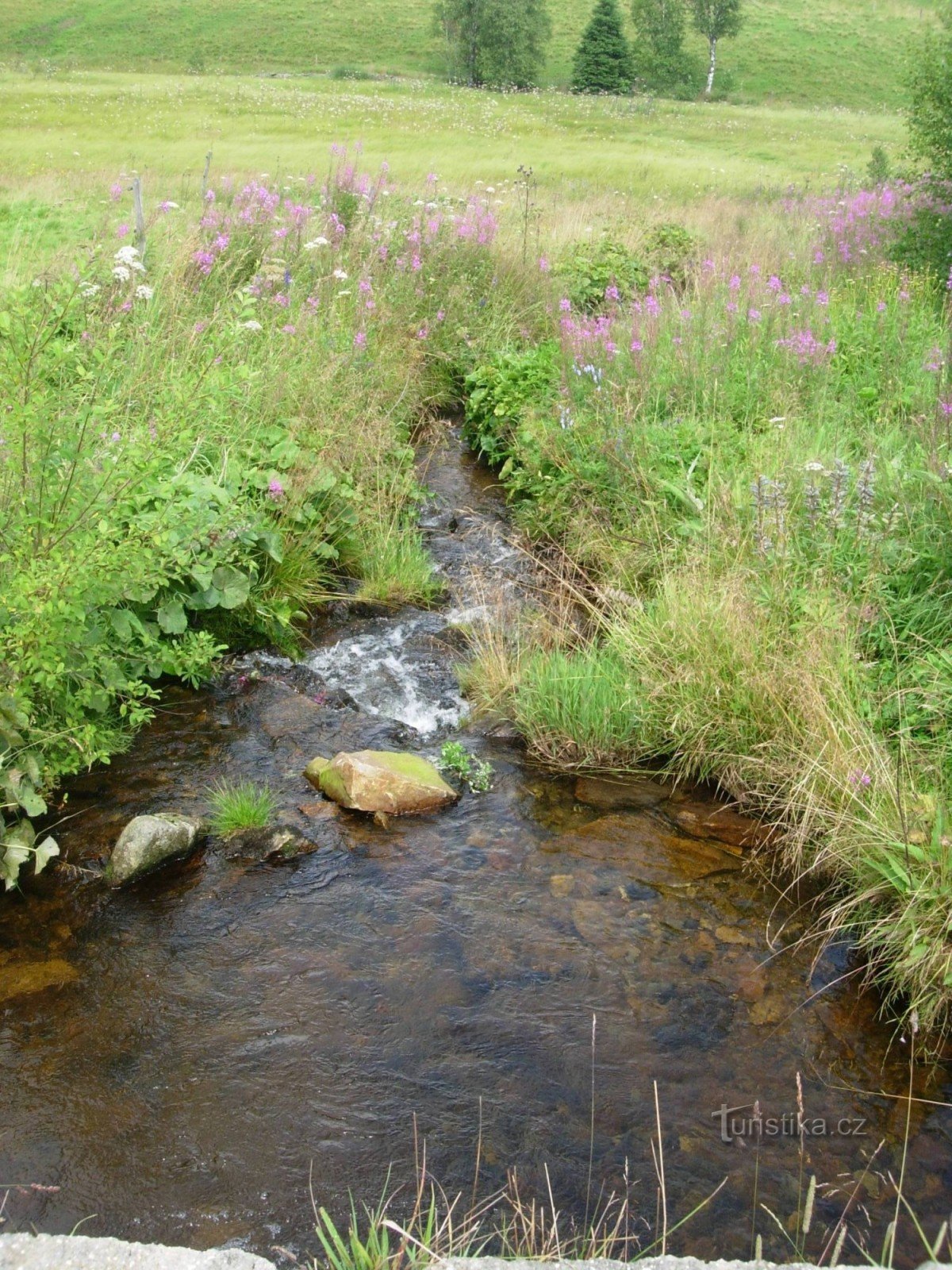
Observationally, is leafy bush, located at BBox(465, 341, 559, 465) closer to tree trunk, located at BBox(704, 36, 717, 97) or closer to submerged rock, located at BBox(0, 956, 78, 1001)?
submerged rock, located at BBox(0, 956, 78, 1001)

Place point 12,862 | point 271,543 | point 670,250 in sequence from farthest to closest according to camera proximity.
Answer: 1. point 670,250
2. point 271,543
3. point 12,862

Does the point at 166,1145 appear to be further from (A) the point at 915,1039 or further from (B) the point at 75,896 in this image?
(A) the point at 915,1039

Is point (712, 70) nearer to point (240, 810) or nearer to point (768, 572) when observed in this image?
point (768, 572)

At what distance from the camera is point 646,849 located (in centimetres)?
468

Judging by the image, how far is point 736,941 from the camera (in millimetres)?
4121

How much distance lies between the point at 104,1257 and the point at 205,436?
4.79m

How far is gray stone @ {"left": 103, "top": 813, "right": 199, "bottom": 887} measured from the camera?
430cm

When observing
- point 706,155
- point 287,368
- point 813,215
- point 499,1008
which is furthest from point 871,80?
point 499,1008

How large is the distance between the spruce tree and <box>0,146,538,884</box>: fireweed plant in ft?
183

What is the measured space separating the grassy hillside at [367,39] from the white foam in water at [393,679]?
65098mm

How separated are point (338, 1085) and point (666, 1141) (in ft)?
3.65

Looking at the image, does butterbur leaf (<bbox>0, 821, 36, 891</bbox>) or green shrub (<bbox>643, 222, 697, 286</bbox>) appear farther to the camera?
green shrub (<bbox>643, 222, 697, 286</bbox>)

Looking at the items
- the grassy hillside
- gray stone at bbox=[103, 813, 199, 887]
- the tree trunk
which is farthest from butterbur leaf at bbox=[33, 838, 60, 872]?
the tree trunk

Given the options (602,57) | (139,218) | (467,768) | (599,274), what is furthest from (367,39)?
(467,768)
